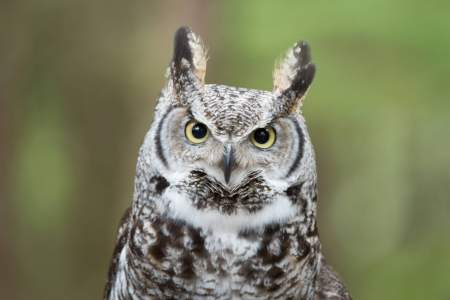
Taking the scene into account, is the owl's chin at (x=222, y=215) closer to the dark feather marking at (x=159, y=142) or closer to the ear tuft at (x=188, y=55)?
the dark feather marking at (x=159, y=142)

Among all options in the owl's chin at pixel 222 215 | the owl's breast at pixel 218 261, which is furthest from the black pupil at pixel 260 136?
the owl's breast at pixel 218 261

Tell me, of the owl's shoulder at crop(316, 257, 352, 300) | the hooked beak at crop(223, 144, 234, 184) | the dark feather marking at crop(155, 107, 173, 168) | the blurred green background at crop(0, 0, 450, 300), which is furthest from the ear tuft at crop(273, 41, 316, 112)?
the blurred green background at crop(0, 0, 450, 300)

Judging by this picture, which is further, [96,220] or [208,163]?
[96,220]

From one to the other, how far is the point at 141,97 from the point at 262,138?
→ 3174 millimetres

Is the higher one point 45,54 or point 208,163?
point 45,54

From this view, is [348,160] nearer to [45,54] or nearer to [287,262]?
[45,54]

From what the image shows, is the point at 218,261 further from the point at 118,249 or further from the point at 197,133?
the point at 118,249

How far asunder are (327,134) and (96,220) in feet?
8.14

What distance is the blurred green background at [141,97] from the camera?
17.2ft

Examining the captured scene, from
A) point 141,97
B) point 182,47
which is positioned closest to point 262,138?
point 182,47

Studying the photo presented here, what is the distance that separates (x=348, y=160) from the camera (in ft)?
24.6

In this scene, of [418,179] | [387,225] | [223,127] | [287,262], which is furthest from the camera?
[387,225]

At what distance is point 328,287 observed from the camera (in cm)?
298

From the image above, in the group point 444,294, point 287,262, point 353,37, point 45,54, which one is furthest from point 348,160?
point 287,262
